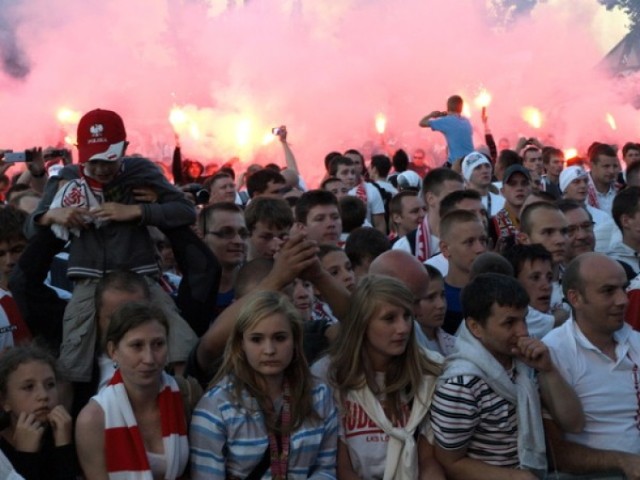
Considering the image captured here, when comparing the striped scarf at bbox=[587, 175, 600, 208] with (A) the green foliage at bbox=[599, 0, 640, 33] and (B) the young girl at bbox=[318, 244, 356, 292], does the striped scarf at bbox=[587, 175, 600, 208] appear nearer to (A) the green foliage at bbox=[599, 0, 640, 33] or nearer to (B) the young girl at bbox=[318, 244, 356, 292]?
(B) the young girl at bbox=[318, 244, 356, 292]

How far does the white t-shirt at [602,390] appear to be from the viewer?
5.27m

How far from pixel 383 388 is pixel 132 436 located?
111 centimetres

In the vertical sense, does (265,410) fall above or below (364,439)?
above

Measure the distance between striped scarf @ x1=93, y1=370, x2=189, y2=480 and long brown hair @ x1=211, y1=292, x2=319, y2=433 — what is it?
23 centimetres

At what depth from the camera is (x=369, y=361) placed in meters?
5.13

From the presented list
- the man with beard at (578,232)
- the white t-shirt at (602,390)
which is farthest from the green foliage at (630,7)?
the white t-shirt at (602,390)

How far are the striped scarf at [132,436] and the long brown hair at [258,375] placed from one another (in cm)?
23

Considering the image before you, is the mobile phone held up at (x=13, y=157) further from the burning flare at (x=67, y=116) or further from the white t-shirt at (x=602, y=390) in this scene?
the burning flare at (x=67, y=116)

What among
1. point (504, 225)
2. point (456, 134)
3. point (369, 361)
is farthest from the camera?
point (456, 134)

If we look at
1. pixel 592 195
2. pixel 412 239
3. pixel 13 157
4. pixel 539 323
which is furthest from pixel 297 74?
pixel 539 323

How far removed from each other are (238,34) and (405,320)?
680 inches

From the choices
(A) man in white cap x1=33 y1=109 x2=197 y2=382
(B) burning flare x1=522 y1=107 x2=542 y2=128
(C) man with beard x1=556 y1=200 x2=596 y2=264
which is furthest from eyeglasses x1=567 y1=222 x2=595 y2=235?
(B) burning flare x1=522 y1=107 x2=542 y2=128

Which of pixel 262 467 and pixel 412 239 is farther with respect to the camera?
pixel 412 239

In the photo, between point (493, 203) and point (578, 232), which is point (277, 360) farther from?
point (493, 203)
